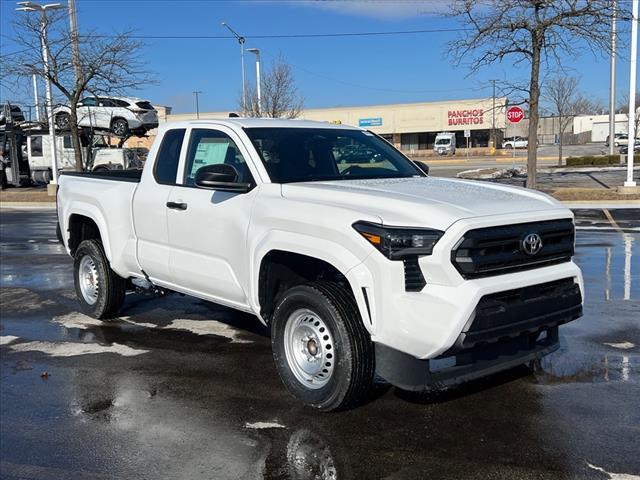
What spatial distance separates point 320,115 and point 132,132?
48942mm

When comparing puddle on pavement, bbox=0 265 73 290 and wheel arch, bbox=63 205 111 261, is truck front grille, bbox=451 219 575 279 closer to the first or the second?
wheel arch, bbox=63 205 111 261

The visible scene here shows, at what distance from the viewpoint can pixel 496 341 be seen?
4.12 metres

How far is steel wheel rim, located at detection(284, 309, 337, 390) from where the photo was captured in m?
4.49

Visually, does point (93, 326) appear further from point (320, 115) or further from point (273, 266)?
point (320, 115)

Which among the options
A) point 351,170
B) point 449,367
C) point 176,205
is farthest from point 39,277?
point 449,367

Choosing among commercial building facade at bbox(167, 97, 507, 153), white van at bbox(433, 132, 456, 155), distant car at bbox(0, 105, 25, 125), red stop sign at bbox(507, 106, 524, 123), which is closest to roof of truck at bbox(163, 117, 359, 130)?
red stop sign at bbox(507, 106, 524, 123)

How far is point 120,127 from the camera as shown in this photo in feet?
93.9

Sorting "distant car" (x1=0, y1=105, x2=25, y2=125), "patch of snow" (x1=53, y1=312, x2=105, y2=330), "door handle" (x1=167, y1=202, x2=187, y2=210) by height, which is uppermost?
"distant car" (x1=0, y1=105, x2=25, y2=125)

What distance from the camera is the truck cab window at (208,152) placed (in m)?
5.52

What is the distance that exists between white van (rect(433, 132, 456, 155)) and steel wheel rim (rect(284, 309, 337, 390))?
6547 cm

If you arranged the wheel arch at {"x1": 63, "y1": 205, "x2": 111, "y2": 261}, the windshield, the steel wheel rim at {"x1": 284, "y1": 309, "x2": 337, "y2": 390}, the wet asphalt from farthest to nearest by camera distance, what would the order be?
the wheel arch at {"x1": 63, "y1": 205, "x2": 111, "y2": 261} → the windshield → the steel wheel rim at {"x1": 284, "y1": 309, "x2": 337, "y2": 390} → the wet asphalt

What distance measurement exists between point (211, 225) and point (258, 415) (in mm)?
1565

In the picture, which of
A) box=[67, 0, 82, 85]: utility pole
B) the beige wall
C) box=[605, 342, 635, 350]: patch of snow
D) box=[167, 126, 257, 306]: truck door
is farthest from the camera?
the beige wall

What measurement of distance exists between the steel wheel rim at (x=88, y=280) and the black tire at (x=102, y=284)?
2 centimetres
